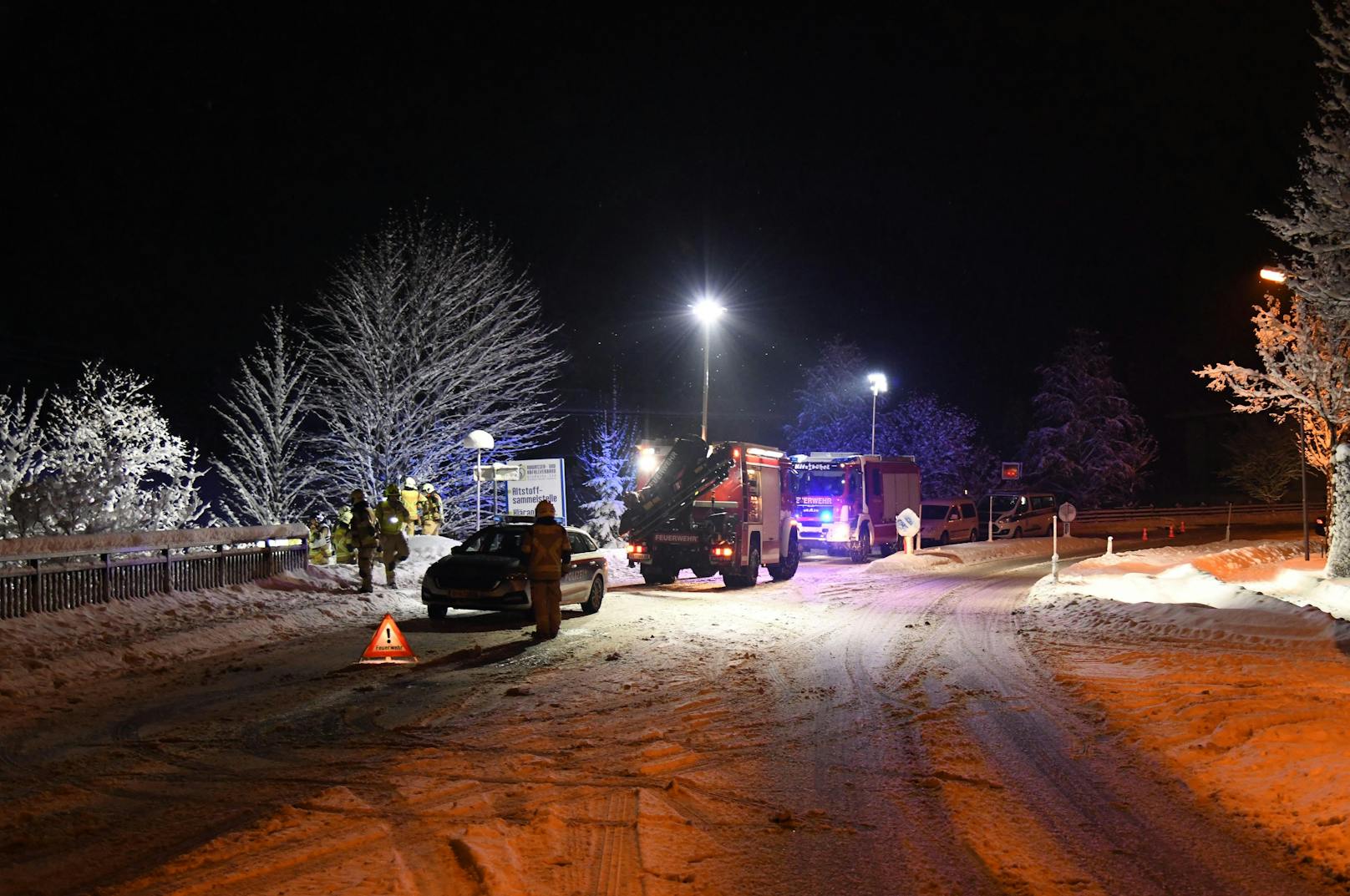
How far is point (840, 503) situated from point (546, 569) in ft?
71.3

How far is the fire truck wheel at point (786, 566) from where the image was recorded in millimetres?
24578

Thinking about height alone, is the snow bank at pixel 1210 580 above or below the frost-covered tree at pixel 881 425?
below

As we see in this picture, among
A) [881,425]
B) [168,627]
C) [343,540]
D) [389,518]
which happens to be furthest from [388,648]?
[881,425]

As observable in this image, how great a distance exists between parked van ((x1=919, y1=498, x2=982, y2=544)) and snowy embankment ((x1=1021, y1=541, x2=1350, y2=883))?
59.0ft

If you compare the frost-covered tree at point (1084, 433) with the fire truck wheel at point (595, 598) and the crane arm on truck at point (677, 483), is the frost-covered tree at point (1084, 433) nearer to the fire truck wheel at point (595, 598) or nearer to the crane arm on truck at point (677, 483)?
the crane arm on truck at point (677, 483)

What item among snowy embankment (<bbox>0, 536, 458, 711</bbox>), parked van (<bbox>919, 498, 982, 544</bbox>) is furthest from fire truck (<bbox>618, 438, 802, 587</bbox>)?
parked van (<bbox>919, 498, 982, 544</bbox>)

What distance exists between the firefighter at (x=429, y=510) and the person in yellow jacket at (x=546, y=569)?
15135 millimetres

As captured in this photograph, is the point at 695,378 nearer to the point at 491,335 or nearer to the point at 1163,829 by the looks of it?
the point at 491,335

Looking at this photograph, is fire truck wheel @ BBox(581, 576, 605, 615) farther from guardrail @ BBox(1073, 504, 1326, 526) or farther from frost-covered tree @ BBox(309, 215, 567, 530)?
guardrail @ BBox(1073, 504, 1326, 526)

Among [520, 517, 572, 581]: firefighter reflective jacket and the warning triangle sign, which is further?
[520, 517, 572, 581]: firefighter reflective jacket

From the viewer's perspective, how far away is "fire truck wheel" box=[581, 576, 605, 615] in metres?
16.6

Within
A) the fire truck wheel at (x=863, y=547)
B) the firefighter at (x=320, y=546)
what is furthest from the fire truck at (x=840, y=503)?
the firefighter at (x=320, y=546)

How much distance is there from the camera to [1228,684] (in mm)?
10016

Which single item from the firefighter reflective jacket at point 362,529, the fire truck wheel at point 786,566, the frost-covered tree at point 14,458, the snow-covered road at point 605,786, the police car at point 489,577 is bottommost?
the fire truck wheel at point 786,566
